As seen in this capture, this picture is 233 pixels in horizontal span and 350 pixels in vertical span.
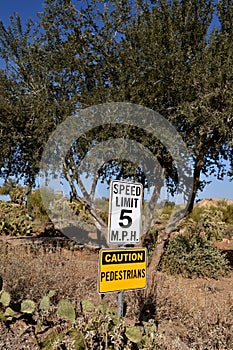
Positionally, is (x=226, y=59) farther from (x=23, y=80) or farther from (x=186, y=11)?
(x=23, y=80)

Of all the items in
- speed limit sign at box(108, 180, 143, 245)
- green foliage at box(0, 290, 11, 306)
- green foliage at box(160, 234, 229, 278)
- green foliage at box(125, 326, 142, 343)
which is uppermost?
speed limit sign at box(108, 180, 143, 245)

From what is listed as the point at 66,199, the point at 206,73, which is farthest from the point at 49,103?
the point at 66,199

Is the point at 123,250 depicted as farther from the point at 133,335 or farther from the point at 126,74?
the point at 126,74

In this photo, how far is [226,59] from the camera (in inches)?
306

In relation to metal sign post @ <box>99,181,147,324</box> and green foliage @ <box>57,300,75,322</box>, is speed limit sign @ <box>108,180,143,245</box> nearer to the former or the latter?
metal sign post @ <box>99,181,147,324</box>

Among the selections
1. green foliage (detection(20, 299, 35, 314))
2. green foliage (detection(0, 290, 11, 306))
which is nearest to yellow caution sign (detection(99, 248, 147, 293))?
green foliage (detection(20, 299, 35, 314))

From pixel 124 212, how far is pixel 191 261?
6.20 metres

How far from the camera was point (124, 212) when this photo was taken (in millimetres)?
4059

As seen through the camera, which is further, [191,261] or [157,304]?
[191,261]

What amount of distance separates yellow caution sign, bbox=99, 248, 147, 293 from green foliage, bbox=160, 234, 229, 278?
564 centimetres

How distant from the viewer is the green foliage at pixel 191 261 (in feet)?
31.7

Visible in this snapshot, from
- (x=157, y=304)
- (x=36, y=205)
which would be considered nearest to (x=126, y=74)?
(x=157, y=304)

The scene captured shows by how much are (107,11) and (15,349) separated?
6814mm

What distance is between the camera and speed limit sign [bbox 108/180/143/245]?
3969 mm
